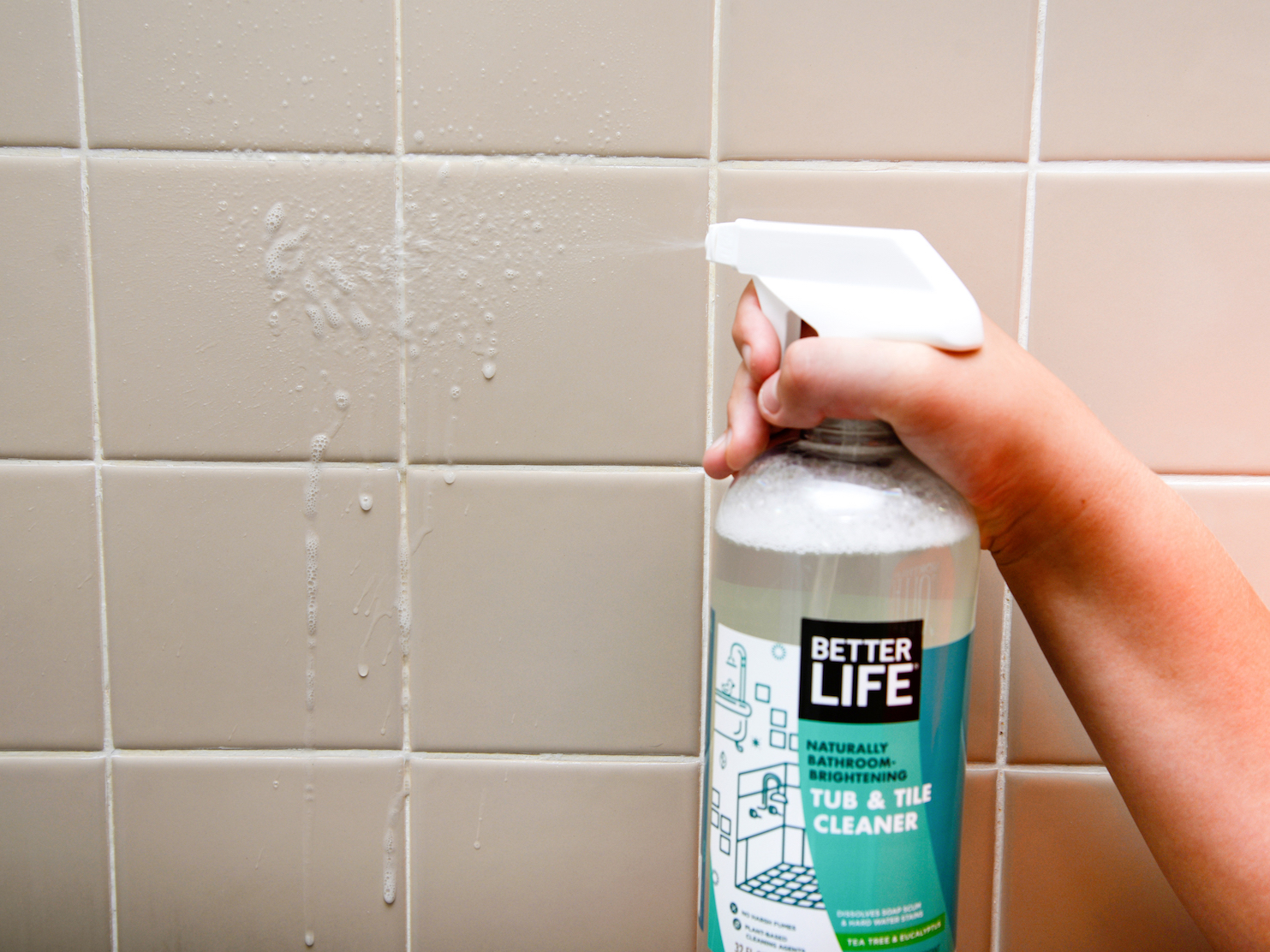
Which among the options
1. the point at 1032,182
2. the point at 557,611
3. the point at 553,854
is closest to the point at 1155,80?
the point at 1032,182

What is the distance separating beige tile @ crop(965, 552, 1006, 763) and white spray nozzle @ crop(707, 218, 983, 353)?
0.21 m

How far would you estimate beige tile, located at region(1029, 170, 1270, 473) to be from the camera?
1.63ft

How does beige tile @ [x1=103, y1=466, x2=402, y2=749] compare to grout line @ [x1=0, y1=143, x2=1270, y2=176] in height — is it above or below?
below

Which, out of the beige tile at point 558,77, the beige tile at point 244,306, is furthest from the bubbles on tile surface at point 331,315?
the beige tile at point 558,77

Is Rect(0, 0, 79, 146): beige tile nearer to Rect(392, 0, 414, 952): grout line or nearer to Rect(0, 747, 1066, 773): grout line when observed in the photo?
Rect(392, 0, 414, 952): grout line

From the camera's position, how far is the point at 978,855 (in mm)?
538

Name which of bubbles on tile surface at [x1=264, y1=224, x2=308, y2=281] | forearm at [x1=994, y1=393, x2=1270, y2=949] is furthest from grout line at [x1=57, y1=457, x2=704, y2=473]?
forearm at [x1=994, y1=393, x2=1270, y2=949]

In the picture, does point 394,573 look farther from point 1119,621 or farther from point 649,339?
point 1119,621

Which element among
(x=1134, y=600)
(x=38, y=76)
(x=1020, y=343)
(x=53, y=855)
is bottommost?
(x=53, y=855)

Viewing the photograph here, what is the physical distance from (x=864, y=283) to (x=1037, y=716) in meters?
0.32

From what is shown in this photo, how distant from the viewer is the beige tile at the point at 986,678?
1.72 feet

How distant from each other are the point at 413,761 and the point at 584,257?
323 millimetres

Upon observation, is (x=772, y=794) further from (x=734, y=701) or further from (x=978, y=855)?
(x=978, y=855)


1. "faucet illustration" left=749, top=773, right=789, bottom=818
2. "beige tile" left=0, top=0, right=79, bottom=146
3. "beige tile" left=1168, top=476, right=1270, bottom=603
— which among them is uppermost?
"beige tile" left=0, top=0, right=79, bottom=146
